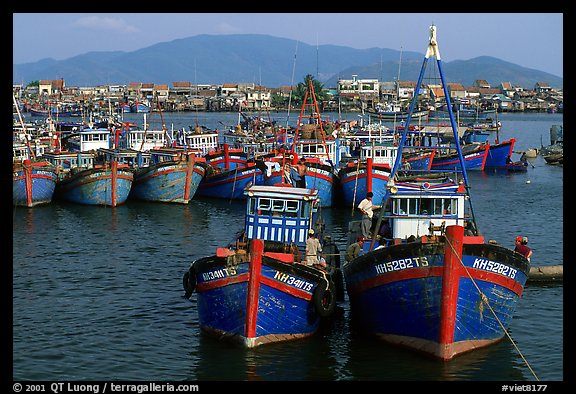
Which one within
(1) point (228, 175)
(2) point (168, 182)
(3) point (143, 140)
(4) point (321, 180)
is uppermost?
(3) point (143, 140)

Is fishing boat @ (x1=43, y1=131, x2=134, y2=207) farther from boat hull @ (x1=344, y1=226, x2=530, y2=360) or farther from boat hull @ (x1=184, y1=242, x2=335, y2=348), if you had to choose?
boat hull @ (x1=344, y1=226, x2=530, y2=360)

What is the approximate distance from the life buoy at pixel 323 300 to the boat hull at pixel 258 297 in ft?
0.10

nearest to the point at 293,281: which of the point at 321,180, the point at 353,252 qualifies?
the point at 353,252

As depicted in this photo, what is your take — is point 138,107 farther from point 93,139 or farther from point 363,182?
point 363,182

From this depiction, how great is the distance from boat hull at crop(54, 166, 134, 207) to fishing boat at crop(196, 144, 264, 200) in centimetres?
599

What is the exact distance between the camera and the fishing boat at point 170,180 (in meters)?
52.9

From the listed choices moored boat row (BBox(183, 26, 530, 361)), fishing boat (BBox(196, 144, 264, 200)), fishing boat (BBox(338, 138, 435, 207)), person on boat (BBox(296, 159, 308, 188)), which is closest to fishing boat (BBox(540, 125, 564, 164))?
fishing boat (BBox(338, 138, 435, 207))

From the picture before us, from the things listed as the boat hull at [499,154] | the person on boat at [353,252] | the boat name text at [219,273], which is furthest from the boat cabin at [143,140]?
the boat name text at [219,273]

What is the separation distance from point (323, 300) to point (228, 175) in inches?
1296

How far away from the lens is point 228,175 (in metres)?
56.2

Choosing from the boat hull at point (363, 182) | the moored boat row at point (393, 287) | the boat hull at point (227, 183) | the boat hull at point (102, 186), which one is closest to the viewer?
the moored boat row at point (393, 287)

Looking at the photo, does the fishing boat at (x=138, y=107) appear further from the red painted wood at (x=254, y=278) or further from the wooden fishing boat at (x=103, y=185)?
the red painted wood at (x=254, y=278)

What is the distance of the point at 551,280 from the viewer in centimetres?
3161

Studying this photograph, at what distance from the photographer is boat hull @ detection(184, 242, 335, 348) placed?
23.0m
